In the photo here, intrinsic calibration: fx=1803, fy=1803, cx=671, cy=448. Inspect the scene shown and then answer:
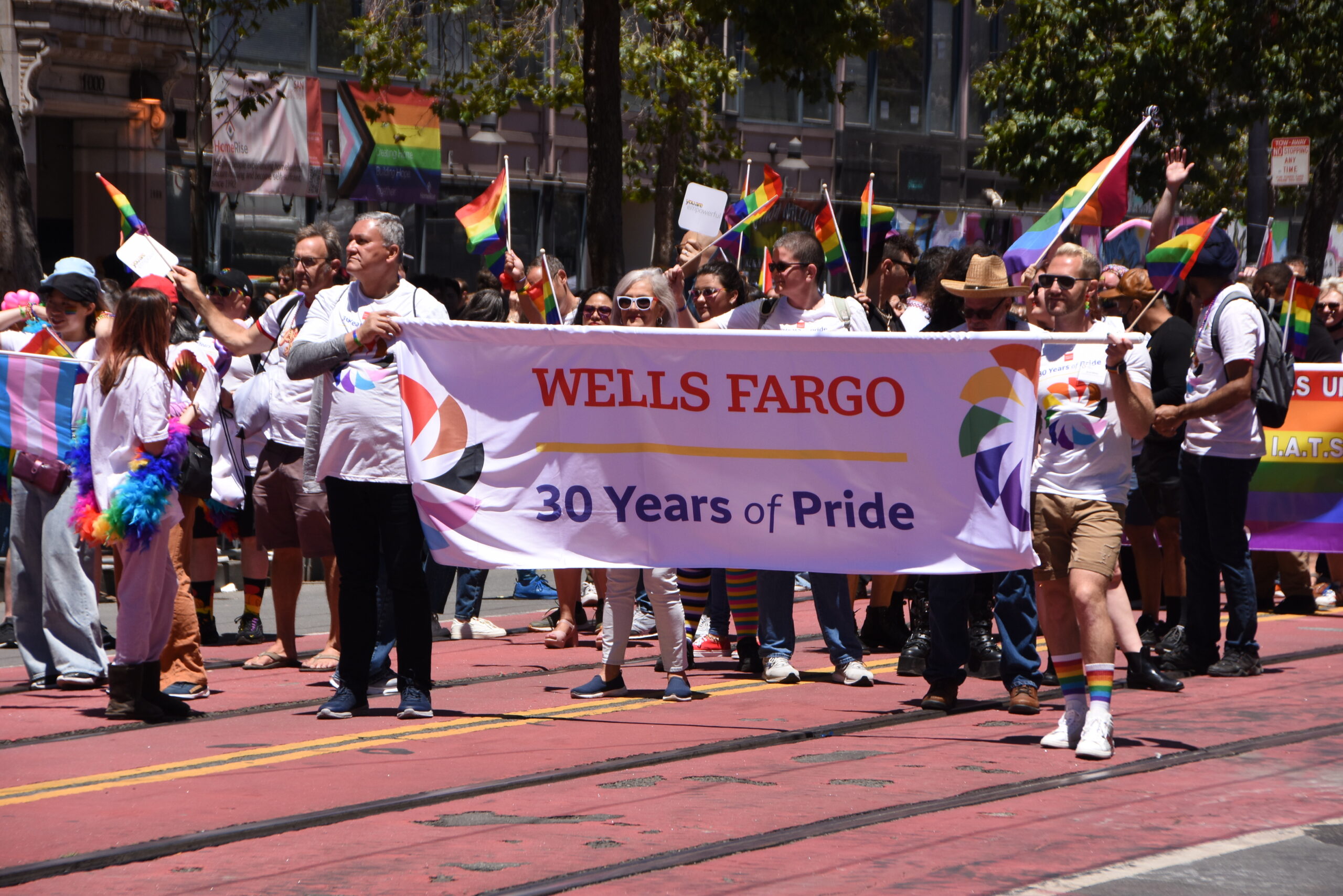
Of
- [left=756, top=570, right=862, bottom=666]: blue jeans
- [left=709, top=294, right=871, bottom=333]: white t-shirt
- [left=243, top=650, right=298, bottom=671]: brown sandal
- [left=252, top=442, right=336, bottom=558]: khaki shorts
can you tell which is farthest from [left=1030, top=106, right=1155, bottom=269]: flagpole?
[left=243, top=650, right=298, bottom=671]: brown sandal

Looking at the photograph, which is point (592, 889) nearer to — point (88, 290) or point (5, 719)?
point (5, 719)

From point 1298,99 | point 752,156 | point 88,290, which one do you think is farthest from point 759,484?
point 752,156

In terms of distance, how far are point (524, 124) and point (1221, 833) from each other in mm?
26879

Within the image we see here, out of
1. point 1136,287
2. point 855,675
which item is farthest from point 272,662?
point 1136,287

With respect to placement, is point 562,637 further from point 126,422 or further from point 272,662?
point 126,422

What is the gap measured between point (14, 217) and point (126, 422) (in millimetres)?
6910

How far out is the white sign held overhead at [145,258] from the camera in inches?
337

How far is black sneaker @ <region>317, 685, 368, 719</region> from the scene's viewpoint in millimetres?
8102

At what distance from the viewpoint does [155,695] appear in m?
8.12

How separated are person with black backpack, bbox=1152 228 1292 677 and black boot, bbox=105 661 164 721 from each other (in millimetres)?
5110

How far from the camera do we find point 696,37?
990 inches

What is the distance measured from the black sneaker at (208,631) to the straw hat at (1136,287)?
18.9ft

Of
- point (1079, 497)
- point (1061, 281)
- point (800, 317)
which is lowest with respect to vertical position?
point (1079, 497)

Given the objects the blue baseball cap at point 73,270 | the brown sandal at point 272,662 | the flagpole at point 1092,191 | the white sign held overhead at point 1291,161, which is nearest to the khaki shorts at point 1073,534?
the flagpole at point 1092,191
